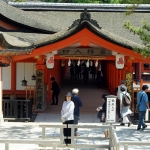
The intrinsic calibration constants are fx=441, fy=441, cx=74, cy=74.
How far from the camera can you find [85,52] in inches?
720

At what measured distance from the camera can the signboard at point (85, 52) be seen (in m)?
18.2

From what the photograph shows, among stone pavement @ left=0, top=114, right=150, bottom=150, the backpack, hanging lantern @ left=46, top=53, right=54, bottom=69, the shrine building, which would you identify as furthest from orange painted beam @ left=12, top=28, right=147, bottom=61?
stone pavement @ left=0, top=114, right=150, bottom=150

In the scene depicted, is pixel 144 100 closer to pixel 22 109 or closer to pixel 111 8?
pixel 22 109

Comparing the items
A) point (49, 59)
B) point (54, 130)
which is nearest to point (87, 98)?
point (49, 59)

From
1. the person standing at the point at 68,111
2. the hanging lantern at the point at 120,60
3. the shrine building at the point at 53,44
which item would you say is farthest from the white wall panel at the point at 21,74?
the person standing at the point at 68,111

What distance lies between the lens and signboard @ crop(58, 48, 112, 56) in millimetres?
18219

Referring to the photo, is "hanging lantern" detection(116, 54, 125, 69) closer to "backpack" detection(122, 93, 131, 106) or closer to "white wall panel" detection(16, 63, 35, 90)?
"backpack" detection(122, 93, 131, 106)

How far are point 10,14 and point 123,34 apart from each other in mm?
5528

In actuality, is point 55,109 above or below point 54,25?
below

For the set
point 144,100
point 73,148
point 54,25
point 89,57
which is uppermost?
point 54,25

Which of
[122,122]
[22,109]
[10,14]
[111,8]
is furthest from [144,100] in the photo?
[111,8]

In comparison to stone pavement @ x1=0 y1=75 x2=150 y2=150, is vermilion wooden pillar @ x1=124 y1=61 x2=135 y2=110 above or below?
above

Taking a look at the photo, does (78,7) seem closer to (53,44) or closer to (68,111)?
(53,44)

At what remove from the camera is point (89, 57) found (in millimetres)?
18516
